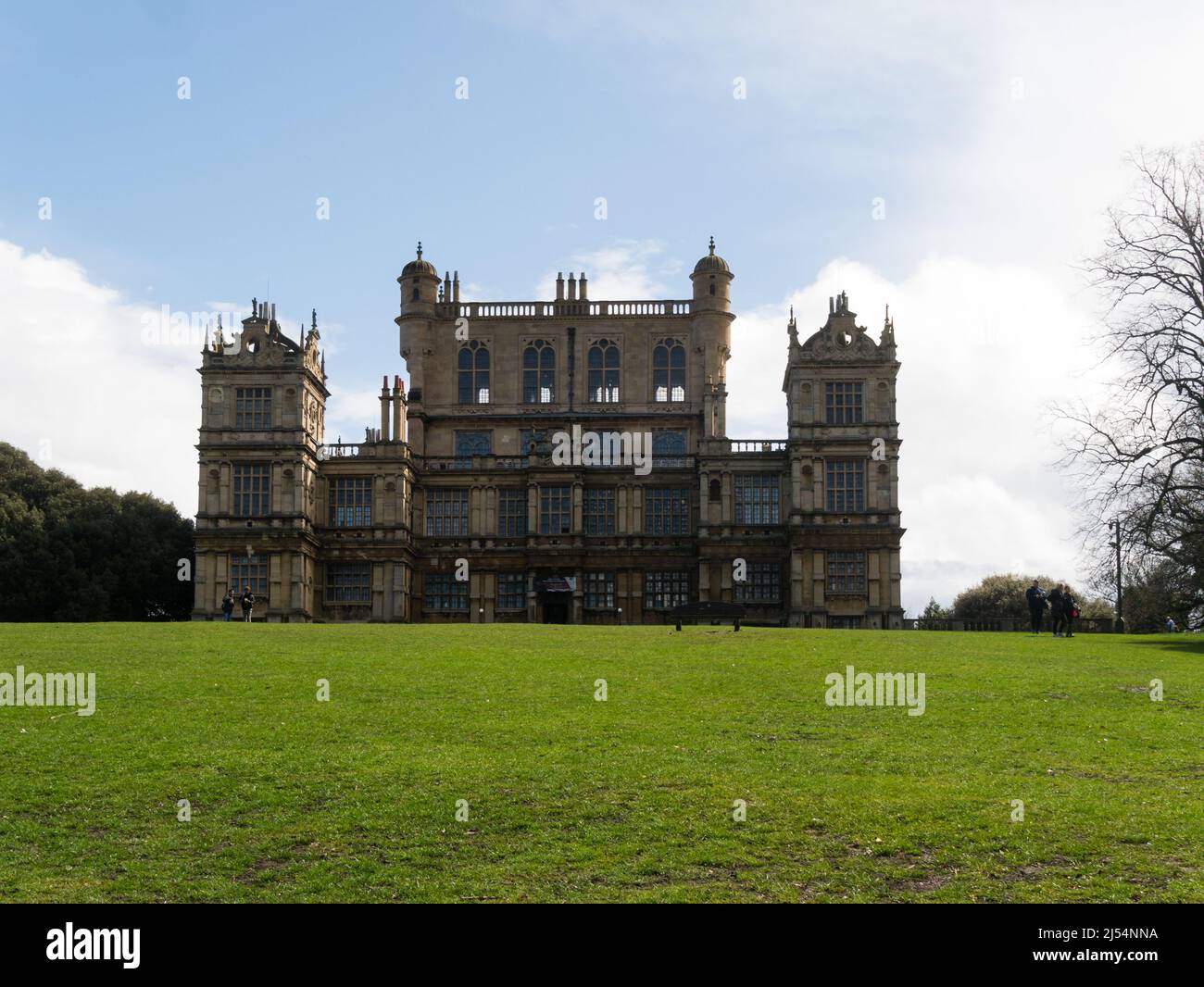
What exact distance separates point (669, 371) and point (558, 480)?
10537 millimetres

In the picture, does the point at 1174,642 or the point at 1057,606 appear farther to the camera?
the point at 1057,606

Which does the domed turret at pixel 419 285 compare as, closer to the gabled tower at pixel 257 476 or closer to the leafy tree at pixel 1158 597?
the gabled tower at pixel 257 476

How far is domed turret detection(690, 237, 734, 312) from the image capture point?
268 feet

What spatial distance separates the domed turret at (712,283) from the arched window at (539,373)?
357 inches

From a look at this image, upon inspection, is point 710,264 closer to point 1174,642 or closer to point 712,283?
point 712,283

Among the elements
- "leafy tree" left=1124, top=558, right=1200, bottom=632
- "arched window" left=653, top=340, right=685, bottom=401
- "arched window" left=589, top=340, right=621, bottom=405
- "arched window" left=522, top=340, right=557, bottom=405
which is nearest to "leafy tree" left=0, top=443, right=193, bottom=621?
"arched window" left=522, top=340, right=557, bottom=405

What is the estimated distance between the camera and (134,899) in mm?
17516

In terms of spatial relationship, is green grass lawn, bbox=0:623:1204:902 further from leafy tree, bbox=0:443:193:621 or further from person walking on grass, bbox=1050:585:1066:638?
leafy tree, bbox=0:443:193:621

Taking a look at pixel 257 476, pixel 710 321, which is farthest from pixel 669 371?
pixel 257 476

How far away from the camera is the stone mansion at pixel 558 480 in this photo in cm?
7162

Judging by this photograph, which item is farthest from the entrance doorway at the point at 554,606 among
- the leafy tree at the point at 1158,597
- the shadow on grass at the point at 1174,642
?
A: the shadow on grass at the point at 1174,642

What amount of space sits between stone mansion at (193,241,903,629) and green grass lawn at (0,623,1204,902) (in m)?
37.0

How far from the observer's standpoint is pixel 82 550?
244 feet
